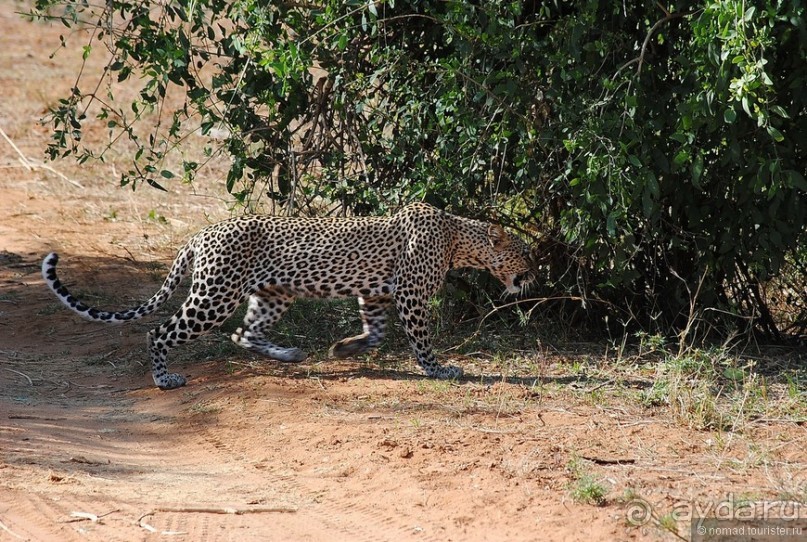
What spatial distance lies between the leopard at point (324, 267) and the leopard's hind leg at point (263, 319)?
0.7 inches

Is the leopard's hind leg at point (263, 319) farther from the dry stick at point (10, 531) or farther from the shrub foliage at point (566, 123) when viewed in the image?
the dry stick at point (10, 531)

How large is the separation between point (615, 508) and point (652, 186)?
8.35ft

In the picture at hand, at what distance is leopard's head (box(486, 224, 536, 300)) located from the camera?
28.1 ft

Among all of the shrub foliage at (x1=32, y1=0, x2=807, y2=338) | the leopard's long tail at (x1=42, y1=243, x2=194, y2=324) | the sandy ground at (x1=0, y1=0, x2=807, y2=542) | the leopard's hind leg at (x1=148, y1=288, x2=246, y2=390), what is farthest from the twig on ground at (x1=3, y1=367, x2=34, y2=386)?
the shrub foliage at (x1=32, y1=0, x2=807, y2=338)

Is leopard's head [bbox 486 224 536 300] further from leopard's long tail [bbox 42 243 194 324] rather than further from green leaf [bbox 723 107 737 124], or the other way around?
green leaf [bbox 723 107 737 124]

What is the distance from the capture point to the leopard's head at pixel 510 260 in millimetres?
8570

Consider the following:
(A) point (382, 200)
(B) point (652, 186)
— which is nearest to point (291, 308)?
(A) point (382, 200)

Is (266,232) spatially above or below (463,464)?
above

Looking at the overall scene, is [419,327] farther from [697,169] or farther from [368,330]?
[697,169]

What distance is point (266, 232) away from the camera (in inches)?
328

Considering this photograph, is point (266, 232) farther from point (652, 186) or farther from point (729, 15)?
point (729, 15)

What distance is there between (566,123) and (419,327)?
5.94ft

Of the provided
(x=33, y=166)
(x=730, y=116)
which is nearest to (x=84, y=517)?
(x=730, y=116)

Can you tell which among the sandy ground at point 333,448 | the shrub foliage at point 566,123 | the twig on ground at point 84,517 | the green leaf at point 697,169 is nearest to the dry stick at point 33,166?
the sandy ground at point 333,448
